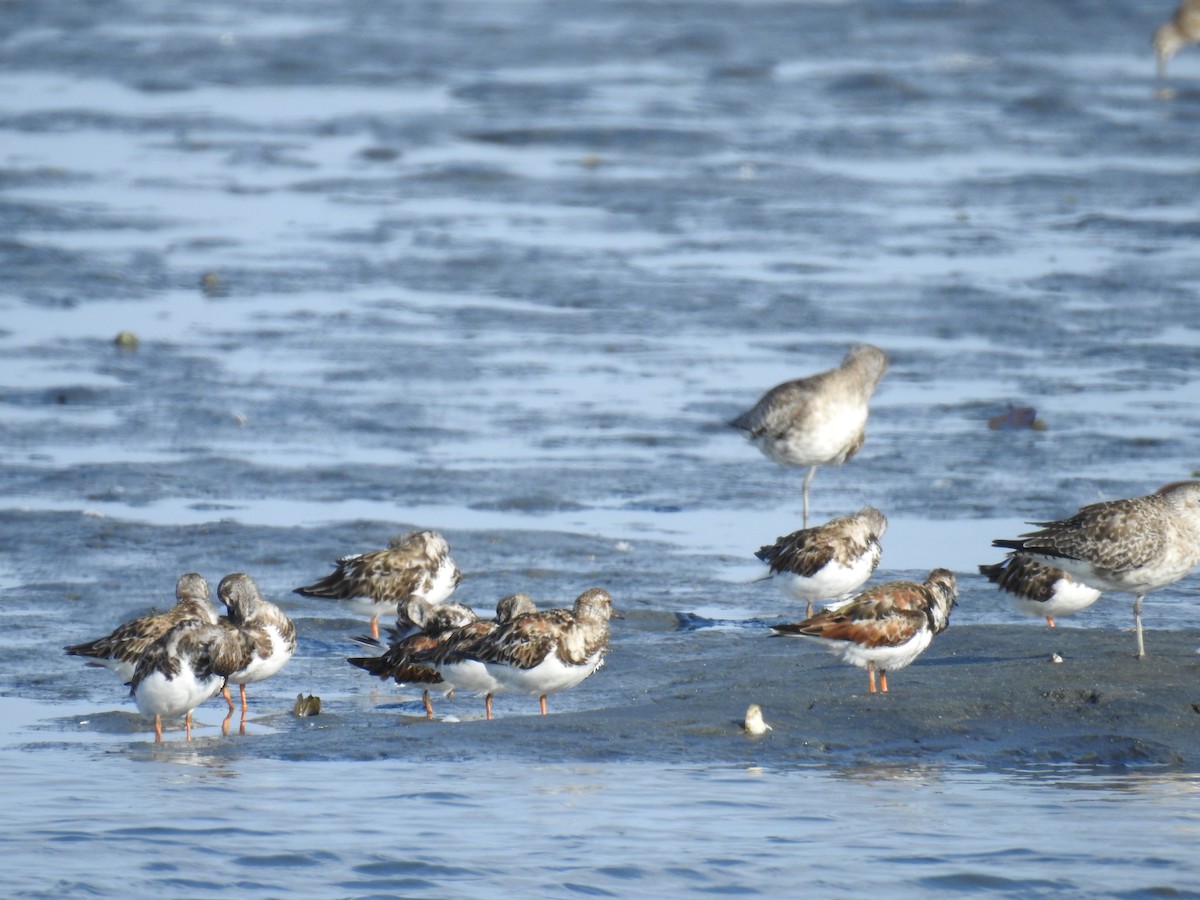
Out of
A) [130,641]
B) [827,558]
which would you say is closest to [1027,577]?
[827,558]

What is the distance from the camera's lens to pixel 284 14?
152ft

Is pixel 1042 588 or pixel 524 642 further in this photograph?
pixel 1042 588

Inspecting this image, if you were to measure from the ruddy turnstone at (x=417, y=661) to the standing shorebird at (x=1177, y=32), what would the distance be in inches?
1165

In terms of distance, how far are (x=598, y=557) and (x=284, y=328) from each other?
25.9ft

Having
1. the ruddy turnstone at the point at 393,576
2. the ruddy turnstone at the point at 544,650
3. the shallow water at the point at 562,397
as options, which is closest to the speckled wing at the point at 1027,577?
the shallow water at the point at 562,397

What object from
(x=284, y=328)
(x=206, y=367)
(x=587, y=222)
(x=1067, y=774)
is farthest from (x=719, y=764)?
(x=587, y=222)

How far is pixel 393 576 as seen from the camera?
13.1 metres

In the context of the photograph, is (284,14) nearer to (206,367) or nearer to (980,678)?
(206,367)

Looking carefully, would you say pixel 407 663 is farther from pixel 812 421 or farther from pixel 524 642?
pixel 812 421

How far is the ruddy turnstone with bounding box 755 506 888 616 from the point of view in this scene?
1291 cm

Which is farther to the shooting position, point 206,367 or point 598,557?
point 206,367

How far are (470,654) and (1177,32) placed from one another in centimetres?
3106

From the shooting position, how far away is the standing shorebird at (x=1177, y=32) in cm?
3822

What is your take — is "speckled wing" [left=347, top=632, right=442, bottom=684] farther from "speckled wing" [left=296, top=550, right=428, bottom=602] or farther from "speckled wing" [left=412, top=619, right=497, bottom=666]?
"speckled wing" [left=296, top=550, right=428, bottom=602]
